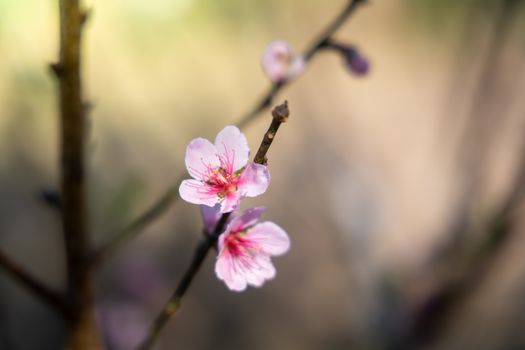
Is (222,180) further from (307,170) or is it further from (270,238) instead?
(307,170)

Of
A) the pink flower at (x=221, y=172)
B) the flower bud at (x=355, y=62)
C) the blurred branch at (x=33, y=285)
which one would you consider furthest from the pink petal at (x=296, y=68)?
the blurred branch at (x=33, y=285)

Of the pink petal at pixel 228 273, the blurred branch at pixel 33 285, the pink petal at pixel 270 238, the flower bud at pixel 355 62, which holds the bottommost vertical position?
the blurred branch at pixel 33 285

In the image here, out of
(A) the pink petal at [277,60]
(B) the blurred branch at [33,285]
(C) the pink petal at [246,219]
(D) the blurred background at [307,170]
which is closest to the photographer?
(C) the pink petal at [246,219]

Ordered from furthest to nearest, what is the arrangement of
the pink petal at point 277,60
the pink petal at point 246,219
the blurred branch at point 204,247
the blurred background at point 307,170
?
the blurred background at point 307,170 → the pink petal at point 277,60 → the pink petal at point 246,219 → the blurred branch at point 204,247

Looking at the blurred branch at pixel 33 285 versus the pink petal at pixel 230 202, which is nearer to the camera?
the pink petal at pixel 230 202

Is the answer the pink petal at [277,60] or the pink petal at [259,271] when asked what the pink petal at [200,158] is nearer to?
the pink petal at [259,271]

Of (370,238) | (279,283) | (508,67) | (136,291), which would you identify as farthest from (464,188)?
(136,291)

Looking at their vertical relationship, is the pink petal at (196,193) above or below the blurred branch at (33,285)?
above

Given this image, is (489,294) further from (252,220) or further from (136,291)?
(252,220)

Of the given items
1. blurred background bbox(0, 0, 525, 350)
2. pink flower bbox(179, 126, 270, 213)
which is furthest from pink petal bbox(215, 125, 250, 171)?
blurred background bbox(0, 0, 525, 350)
